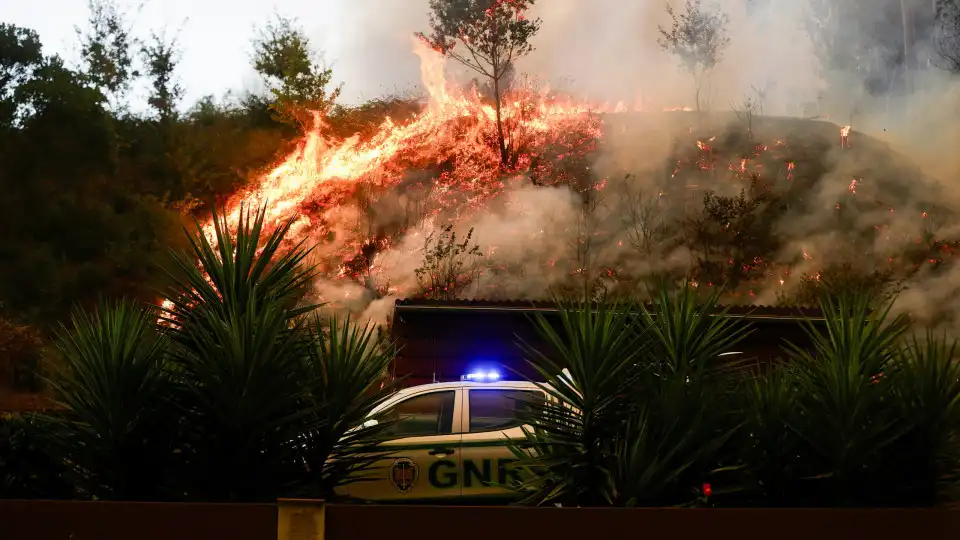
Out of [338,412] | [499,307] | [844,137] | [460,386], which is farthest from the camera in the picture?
[844,137]

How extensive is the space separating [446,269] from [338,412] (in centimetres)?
2641

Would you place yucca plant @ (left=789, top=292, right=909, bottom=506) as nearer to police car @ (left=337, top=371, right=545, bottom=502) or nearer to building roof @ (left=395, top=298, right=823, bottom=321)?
police car @ (left=337, top=371, right=545, bottom=502)

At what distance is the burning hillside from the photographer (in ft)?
116

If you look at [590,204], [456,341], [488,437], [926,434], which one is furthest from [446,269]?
[926,434]

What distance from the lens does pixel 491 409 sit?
8.45 m

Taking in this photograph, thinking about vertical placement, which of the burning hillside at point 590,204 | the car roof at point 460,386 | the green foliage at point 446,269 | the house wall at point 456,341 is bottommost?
the car roof at point 460,386

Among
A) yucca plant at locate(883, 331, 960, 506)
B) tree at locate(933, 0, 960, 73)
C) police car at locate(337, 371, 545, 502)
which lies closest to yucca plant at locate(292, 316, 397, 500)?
police car at locate(337, 371, 545, 502)

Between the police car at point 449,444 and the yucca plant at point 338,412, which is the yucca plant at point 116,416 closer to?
the yucca plant at point 338,412

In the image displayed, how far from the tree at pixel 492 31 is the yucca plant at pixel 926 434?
121 feet

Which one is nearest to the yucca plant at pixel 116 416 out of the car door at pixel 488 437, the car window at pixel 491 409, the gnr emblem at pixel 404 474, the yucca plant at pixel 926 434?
the gnr emblem at pixel 404 474

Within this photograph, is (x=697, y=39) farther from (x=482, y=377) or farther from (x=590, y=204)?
(x=482, y=377)

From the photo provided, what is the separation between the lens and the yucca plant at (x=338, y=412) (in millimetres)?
6297

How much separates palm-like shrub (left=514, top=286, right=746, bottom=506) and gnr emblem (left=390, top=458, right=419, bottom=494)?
1.74 m

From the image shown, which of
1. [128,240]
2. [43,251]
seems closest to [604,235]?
[128,240]
